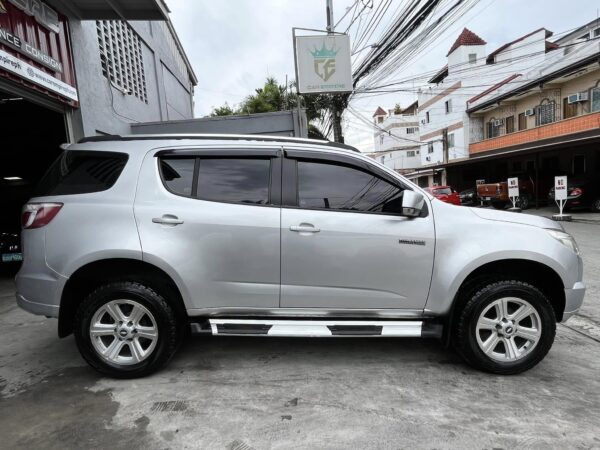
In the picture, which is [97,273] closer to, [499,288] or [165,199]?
[165,199]

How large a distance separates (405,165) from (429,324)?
1821 inches

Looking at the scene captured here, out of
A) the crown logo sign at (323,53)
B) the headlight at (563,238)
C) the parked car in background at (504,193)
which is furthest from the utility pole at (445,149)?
the headlight at (563,238)

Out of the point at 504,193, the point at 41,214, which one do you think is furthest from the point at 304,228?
the point at 504,193

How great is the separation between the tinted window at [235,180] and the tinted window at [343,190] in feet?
1.01

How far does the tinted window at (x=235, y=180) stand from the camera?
3113mm

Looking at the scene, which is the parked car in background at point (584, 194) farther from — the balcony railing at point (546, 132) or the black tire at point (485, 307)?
the black tire at point (485, 307)

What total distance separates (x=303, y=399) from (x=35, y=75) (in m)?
6.03

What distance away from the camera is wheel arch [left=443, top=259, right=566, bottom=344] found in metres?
3.12

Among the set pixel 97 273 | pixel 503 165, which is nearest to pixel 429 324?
pixel 97 273

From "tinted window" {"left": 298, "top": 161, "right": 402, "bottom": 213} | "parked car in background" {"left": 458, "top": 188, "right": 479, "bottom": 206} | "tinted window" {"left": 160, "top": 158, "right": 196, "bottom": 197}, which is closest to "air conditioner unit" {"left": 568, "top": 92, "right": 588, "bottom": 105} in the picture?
"parked car in background" {"left": 458, "top": 188, "right": 479, "bottom": 206}

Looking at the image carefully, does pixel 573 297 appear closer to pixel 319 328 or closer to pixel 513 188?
pixel 319 328

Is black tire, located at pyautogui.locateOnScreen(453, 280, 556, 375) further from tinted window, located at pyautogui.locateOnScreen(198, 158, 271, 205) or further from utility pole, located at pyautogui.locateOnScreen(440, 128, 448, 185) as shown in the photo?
utility pole, located at pyautogui.locateOnScreen(440, 128, 448, 185)

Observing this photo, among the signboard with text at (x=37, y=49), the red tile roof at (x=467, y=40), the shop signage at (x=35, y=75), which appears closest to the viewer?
the shop signage at (x=35, y=75)

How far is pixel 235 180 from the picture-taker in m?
3.17
